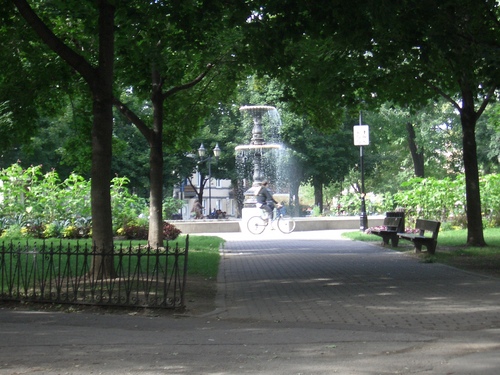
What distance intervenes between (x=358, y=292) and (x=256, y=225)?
20.3 metres

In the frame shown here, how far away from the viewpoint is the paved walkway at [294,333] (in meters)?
7.10

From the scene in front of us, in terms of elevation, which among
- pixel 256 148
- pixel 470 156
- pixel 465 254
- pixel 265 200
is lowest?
pixel 465 254

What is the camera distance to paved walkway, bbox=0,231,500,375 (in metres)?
7.10

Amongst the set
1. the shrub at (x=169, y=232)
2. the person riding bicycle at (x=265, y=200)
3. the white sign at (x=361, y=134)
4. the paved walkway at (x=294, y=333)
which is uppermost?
the white sign at (x=361, y=134)

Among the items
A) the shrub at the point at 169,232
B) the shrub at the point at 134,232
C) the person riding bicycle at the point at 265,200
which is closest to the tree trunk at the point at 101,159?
the shrub at the point at 169,232

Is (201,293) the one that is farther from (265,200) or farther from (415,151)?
(415,151)

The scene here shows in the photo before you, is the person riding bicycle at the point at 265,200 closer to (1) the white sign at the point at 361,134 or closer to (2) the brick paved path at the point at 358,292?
(1) the white sign at the point at 361,134

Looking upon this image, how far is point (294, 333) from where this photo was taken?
8.83 m

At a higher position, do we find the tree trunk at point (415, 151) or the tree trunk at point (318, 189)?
the tree trunk at point (415, 151)

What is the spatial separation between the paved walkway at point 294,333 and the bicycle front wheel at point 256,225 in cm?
1779

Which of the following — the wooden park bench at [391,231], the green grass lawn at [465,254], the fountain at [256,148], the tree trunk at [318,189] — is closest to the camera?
the green grass lawn at [465,254]

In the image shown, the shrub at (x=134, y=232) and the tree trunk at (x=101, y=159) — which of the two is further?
the shrub at (x=134, y=232)

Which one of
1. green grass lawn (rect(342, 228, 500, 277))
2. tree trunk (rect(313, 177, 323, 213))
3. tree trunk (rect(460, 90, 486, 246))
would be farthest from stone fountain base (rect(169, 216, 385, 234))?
tree trunk (rect(313, 177, 323, 213))

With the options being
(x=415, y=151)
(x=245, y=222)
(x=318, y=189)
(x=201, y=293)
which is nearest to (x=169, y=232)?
(x=245, y=222)
